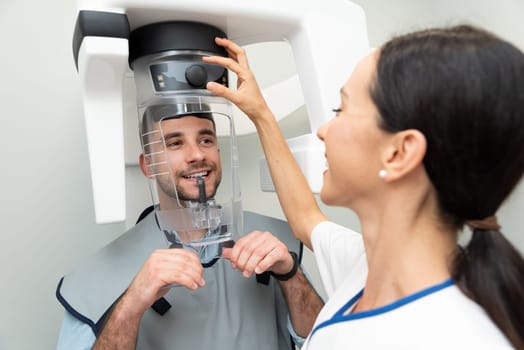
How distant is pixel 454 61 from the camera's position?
51 cm

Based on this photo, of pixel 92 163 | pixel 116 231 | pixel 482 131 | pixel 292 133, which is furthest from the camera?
pixel 292 133

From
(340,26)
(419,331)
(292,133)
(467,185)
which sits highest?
(340,26)

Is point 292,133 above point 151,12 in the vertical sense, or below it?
below

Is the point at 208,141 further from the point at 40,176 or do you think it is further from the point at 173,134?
the point at 40,176

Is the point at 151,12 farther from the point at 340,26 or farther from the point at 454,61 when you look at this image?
the point at 454,61

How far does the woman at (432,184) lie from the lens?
504 millimetres

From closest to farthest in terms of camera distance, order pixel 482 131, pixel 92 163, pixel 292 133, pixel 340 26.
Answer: pixel 482 131 < pixel 92 163 < pixel 340 26 < pixel 292 133

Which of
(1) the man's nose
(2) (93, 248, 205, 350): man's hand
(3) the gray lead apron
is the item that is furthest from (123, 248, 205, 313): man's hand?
(1) the man's nose

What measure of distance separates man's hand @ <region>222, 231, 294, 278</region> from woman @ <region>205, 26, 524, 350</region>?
0.65ft

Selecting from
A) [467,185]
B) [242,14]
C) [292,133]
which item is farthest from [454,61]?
[292,133]

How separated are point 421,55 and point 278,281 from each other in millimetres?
619

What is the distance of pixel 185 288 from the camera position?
95 centimetres

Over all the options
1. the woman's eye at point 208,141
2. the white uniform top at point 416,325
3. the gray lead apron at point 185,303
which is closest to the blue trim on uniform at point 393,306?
the white uniform top at point 416,325

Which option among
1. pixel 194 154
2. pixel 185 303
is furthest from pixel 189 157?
pixel 185 303
